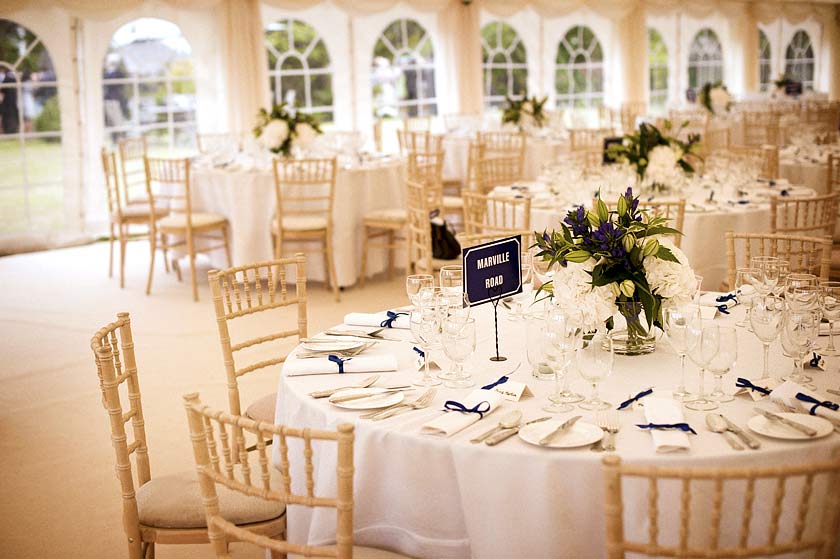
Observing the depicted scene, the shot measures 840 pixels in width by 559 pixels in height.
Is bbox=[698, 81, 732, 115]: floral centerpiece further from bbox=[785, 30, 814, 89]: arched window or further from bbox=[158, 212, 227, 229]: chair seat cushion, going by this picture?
bbox=[785, 30, 814, 89]: arched window

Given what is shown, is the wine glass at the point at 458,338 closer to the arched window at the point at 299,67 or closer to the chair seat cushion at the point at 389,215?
the chair seat cushion at the point at 389,215

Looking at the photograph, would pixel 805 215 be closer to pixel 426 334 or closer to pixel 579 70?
pixel 426 334

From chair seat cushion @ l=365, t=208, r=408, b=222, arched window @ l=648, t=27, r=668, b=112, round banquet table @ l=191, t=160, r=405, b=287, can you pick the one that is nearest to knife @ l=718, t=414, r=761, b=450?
chair seat cushion @ l=365, t=208, r=408, b=222

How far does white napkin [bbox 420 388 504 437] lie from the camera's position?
87.5 inches

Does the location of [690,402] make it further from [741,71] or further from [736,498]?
[741,71]

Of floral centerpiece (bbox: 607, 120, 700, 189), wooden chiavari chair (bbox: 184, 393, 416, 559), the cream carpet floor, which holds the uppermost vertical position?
floral centerpiece (bbox: 607, 120, 700, 189)

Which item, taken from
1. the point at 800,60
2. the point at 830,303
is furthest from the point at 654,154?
the point at 800,60

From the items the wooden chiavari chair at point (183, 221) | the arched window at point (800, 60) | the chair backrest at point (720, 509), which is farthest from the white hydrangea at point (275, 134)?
the arched window at point (800, 60)

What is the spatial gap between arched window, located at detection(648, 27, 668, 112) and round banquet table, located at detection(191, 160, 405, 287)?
10078 millimetres

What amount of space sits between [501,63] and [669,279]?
11416mm

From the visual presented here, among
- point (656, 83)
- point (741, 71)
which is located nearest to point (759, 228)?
point (656, 83)

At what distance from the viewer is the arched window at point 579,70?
569 inches

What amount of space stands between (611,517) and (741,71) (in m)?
17.6

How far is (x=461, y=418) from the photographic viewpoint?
7.52 ft
